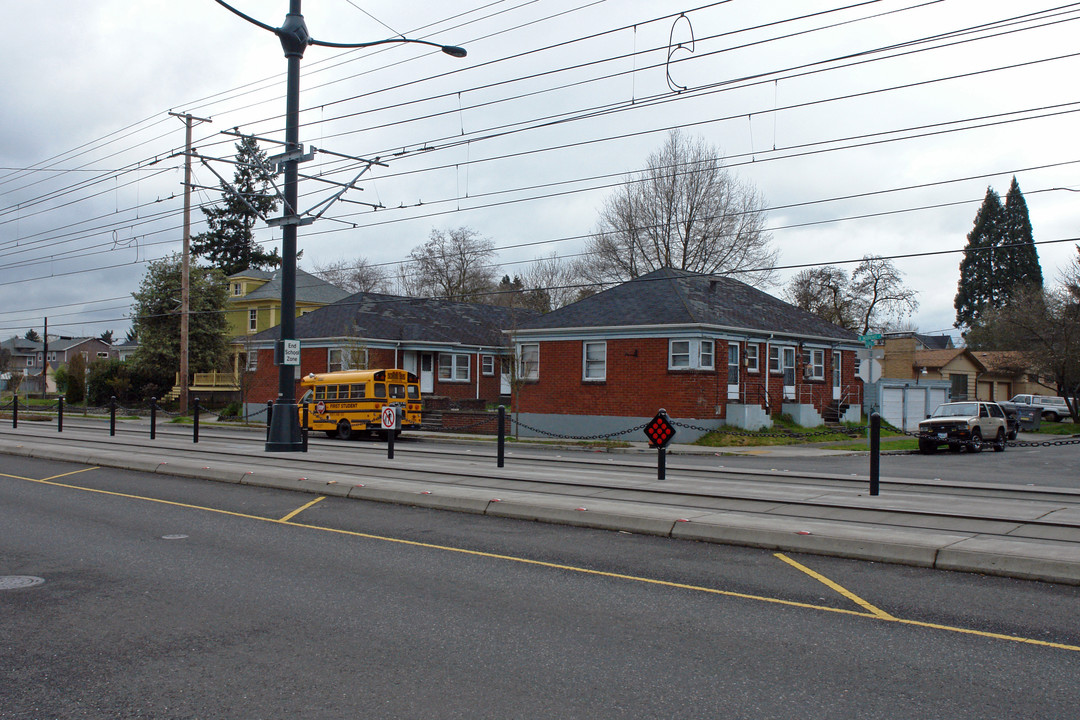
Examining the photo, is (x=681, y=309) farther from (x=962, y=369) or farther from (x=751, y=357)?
(x=962, y=369)

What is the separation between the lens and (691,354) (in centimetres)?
3075

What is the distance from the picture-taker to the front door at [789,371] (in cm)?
3503

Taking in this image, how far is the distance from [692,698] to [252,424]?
Result: 40.1 meters

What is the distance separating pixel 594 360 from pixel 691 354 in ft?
14.5

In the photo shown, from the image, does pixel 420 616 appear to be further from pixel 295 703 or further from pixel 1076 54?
pixel 1076 54

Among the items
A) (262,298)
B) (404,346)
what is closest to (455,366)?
(404,346)

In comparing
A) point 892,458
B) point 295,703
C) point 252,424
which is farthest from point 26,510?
point 252,424

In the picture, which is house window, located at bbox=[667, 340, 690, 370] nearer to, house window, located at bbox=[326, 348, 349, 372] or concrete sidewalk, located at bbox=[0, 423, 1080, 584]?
concrete sidewalk, located at bbox=[0, 423, 1080, 584]

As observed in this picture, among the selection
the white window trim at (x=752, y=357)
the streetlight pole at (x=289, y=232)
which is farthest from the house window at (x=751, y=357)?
the streetlight pole at (x=289, y=232)

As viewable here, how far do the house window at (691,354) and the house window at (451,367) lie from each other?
59.0 ft

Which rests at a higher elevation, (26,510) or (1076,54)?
(1076,54)

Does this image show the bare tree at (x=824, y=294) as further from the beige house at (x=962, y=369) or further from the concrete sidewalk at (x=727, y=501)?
the concrete sidewalk at (x=727, y=501)

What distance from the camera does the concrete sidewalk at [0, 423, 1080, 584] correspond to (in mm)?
8602

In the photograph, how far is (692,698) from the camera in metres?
4.85
